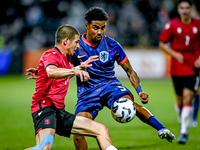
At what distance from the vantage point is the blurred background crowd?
58.6ft

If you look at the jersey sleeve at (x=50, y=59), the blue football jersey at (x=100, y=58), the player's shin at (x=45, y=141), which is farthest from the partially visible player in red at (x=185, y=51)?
the player's shin at (x=45, y=141)

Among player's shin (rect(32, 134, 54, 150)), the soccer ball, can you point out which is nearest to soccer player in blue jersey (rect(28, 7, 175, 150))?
the soccer ball

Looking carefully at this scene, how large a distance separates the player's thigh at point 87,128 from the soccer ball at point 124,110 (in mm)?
436

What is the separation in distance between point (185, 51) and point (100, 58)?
103 inches

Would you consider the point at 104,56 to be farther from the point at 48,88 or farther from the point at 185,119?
the point at 185,119

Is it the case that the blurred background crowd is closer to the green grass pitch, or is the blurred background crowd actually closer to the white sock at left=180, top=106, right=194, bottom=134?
the green grass pitch

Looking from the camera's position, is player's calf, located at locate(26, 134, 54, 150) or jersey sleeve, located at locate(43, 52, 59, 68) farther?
jersey sleeve, located at locate(43, 52, 59, 68)

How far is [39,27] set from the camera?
18109mm

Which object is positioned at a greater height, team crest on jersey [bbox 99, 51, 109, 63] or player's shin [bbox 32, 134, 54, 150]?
team crest on jersey [bbox 99, 51, 109, 63]

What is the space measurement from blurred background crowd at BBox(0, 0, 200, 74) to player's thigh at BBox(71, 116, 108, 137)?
44.9 ft

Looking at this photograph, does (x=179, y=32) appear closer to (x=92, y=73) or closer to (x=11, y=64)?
(x=92, y=73)

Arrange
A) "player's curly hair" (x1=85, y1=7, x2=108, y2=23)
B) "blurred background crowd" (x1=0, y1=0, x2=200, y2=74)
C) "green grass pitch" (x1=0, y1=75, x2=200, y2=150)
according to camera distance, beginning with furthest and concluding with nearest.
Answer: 1. "blurred background crowd" (x1=0, y1=0, x2=200, y2=74)
2. "green grass pitch" (x1=0, y1=75, x2=200, y2=150)
3. "player's curly hair" (x1=85, y1=7, x2=108, y2=23)

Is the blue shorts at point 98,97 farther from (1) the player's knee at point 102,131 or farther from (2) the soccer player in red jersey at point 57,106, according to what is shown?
(1) the player's knee at point 102,131

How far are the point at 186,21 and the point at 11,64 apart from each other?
13060mm
